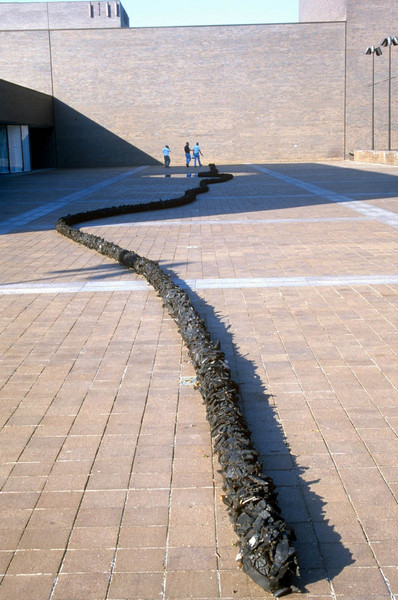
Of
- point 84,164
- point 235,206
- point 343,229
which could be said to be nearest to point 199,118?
point 84,164

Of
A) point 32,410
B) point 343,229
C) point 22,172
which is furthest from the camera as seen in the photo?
point 22,172

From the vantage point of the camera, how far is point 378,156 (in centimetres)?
3712

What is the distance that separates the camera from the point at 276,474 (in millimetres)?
3705

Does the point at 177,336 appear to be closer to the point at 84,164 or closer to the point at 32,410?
the point at 32,410

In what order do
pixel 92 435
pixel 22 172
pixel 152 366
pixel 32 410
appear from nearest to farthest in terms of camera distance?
pixel 92 435, pixel 32 410, pixel 152 366, pixel 22 172

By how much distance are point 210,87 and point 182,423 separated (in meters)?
42.4

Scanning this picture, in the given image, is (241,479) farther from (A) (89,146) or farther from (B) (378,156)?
(A) (89,146)

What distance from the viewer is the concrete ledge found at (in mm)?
34188

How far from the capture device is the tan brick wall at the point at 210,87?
144 feet

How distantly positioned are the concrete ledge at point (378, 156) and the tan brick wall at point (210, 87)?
3812 millimetres

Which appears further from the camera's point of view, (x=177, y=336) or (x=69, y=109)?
(x=69, y=109)

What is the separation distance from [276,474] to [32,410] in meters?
1.77

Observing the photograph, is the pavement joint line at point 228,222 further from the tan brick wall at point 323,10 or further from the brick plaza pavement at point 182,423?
the tan brick wall at point 323,10

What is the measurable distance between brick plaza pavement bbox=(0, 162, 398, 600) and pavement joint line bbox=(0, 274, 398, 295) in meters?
0.04
